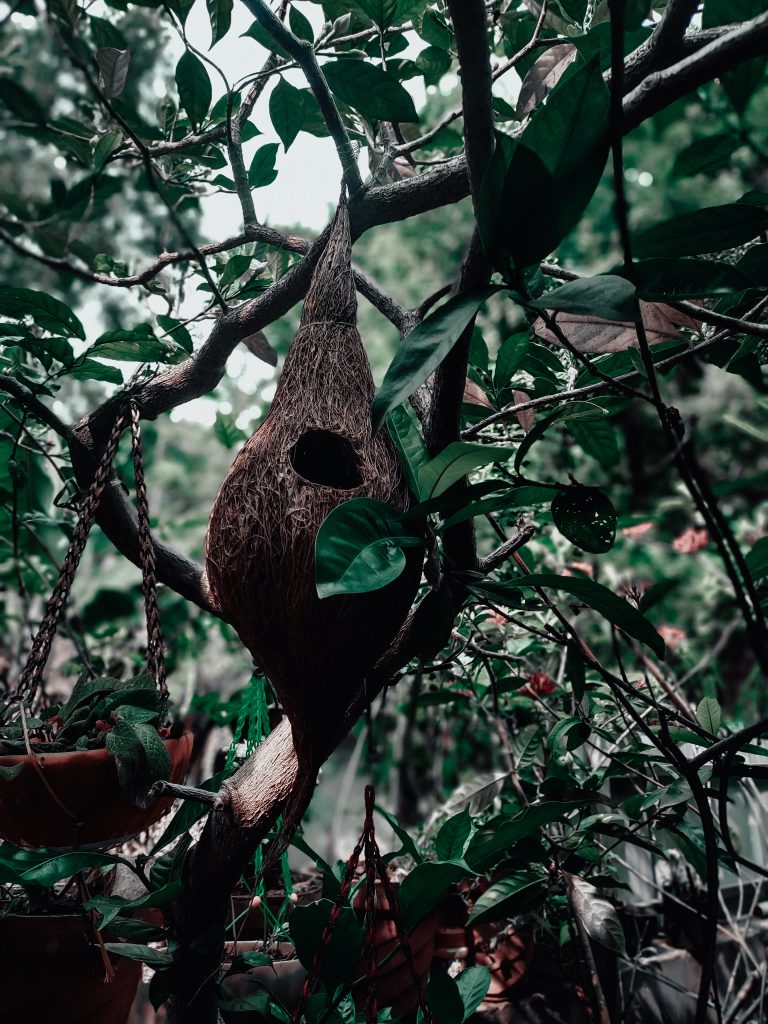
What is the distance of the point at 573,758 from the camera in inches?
43.2

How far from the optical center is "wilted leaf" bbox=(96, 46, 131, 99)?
83cm

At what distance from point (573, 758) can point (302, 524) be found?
74 centimetres

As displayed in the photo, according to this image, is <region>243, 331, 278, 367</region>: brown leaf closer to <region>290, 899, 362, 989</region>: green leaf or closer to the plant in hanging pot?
the plant in hanging pot

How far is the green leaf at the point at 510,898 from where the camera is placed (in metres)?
0.81

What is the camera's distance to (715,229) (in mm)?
517

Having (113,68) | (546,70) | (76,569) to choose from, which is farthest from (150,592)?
(546,70)

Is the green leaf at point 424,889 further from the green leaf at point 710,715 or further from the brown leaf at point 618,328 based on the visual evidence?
the brown leaf at point 618,328

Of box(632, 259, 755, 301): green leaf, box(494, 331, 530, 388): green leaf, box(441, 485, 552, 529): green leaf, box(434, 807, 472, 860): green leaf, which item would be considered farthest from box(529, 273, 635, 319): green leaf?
box(434, 807, 472, 860): green leaf

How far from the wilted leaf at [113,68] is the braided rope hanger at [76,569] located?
39 centimetres

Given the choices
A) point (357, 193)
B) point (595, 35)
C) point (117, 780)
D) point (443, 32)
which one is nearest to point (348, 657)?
point (117, 780)

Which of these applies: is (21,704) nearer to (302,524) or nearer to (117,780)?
(117,780)

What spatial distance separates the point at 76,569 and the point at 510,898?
0.63 m

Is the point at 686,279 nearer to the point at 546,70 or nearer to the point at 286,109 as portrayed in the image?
the point at 546,70

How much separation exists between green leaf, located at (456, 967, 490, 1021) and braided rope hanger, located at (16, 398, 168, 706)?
46 centimetres
